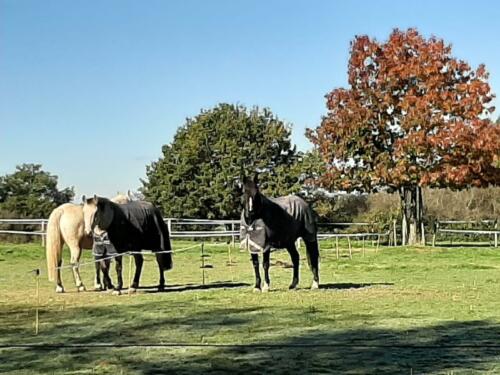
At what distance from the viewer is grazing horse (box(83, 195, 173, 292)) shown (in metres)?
13.0

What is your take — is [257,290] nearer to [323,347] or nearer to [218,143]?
[323,347]

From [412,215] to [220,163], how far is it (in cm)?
1667

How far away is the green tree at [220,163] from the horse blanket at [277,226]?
29875 millimetres

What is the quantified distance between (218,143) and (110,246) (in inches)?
1275

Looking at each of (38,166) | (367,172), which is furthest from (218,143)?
(367,172)

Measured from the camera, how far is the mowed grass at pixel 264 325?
685cm

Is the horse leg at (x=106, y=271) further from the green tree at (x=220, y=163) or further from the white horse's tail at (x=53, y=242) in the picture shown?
the green tree at (x=220, y=163)

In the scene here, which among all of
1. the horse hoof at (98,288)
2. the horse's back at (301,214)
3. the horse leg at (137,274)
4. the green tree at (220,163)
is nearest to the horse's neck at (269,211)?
the horse's back at (301,214)

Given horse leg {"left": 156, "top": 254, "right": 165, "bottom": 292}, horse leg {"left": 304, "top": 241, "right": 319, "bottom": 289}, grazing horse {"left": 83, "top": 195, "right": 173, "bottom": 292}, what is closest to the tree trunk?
horse leg {"left": 304, "top": 241, "right": 319, "bottom": 289}

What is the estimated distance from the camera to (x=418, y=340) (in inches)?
317

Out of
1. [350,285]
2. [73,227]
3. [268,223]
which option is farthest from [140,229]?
[350,285]

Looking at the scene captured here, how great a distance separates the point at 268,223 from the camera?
13008mm

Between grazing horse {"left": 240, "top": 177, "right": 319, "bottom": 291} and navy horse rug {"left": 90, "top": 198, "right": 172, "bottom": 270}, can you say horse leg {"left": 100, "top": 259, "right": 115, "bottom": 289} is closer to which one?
navy horse rug {"left": 90, "top": 198, "right": 172, "bottom": 270}

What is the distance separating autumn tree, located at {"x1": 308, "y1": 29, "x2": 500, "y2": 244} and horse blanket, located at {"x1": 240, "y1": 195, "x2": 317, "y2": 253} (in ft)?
51.8
